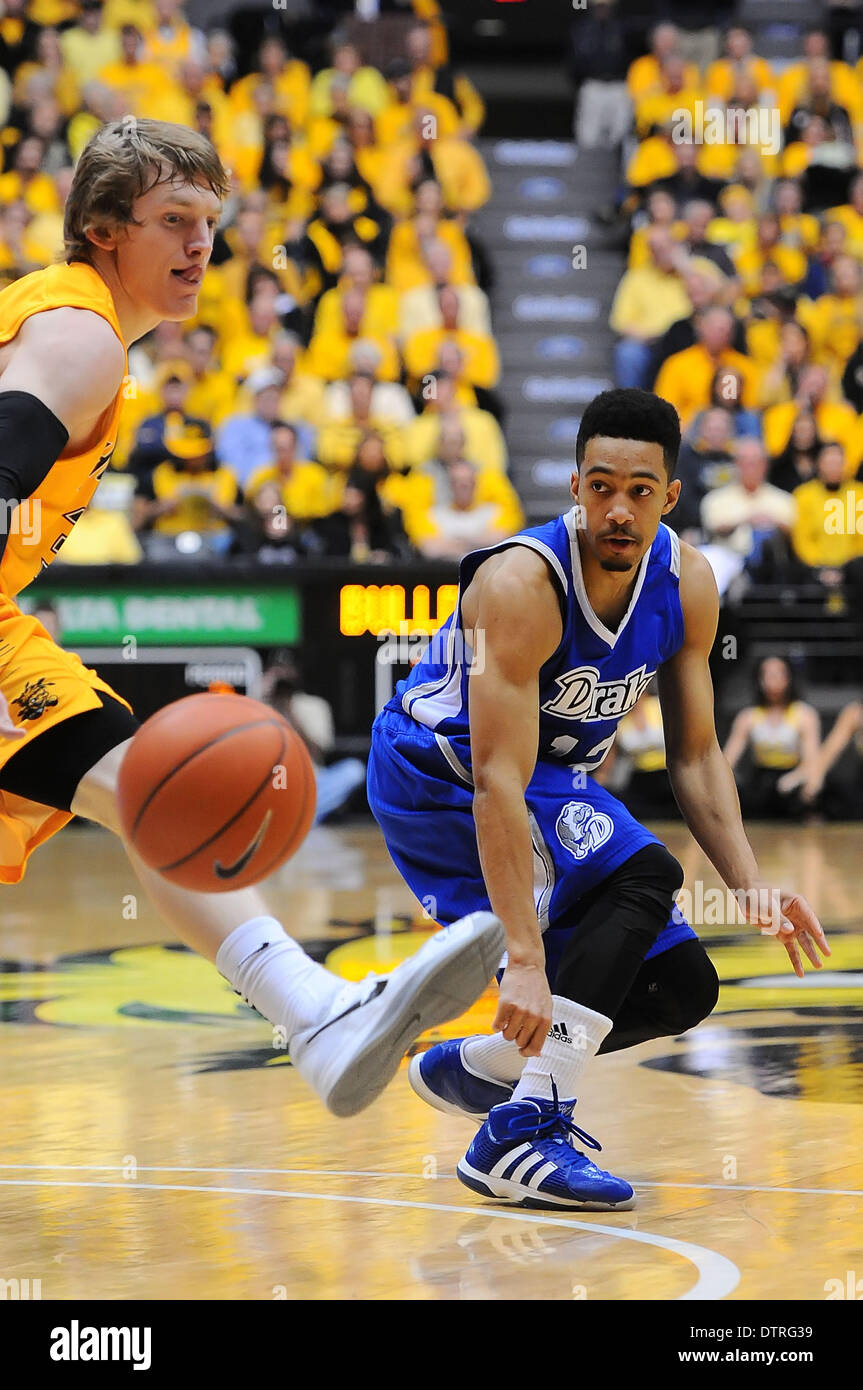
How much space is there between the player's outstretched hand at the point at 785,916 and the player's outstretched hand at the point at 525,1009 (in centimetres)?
55

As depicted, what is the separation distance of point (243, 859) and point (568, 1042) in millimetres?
850

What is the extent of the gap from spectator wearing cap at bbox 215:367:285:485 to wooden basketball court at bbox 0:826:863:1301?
18.1 feet

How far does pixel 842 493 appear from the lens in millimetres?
12039

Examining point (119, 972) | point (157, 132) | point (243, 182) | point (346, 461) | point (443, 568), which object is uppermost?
point (243, 182)

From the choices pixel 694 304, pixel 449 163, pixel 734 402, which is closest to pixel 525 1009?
pixel 734 402

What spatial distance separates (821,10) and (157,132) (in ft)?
45.7

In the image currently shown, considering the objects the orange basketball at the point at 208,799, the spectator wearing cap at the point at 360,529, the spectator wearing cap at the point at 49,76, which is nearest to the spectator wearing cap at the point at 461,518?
the spectator wearing cap at the point at 360,529

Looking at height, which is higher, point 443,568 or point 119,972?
point 443,568

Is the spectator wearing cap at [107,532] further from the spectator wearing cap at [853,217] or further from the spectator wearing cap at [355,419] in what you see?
the spectator wearing cap at [853,217]

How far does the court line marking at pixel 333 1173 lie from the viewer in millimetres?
3760

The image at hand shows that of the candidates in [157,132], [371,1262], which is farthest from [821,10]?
[371,1262]

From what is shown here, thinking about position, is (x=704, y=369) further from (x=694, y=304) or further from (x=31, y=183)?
(x=31, y=183)
